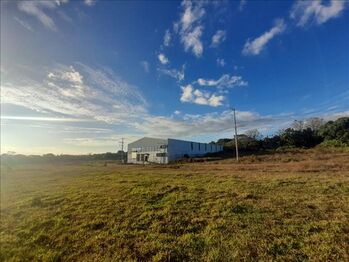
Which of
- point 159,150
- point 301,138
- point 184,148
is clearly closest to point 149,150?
point 159,150

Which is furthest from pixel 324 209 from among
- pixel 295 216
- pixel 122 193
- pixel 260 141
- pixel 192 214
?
pixel 260 141

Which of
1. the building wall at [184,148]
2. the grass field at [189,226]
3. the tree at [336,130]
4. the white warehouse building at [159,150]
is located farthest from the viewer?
the tree at [336,130]

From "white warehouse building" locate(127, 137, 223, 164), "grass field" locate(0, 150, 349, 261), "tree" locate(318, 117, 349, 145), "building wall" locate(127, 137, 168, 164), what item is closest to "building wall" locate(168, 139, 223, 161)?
"white warehouse building" locate(127, 137, 223, 164)

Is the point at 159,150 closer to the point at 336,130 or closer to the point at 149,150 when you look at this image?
the point at 149,150

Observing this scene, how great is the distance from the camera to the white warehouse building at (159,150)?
49344 millimetres

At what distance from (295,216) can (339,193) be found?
3.70 metres

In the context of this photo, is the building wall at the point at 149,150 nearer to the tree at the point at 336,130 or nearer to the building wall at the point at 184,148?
the building wall at the point at 184,148

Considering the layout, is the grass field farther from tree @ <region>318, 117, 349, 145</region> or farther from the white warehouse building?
tree @ <region>318, 117, 349, 145</region>

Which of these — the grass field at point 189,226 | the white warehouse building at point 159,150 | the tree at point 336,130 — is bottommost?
the grass field at point 189,226

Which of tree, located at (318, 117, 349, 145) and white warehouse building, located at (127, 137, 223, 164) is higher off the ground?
tree, located at (318, 117, 349, 145)

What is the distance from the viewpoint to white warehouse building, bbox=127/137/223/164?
49344 millimetres

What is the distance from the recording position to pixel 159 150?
1986 inches

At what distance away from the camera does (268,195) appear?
9.91m

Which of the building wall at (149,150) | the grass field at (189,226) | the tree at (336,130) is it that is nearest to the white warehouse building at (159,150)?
the building wall at (149,150)
